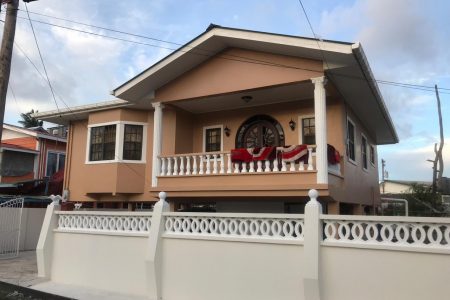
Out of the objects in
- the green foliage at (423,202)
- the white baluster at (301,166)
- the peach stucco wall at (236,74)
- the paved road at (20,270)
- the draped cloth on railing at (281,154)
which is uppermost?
the peach stucco wall at (236,74)

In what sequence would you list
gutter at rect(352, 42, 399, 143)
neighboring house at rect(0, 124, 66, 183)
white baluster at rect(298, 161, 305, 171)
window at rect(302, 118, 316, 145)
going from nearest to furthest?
gutter at rect(352, 42, 399, 143), white baluster at rect(298, 161, 305, 171), window at rect(302, 118, 316, 145), neighboring house at rect(0, 124, 66, 183)

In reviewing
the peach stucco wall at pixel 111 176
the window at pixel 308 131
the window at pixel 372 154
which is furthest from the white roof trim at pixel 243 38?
the window at pixel 372 154

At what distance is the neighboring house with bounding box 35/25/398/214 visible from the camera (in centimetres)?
1108

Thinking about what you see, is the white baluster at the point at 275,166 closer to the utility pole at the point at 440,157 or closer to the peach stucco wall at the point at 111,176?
the peach stucco wall at the point at 111,176

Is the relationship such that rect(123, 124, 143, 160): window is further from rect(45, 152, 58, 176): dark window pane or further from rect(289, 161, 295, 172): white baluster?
rect(45, 152, 58, 176): dark window pane

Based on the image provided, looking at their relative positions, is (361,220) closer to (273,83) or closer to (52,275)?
(273,83)

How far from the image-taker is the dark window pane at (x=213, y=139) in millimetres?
14820

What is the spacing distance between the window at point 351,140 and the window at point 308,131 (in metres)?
1.18

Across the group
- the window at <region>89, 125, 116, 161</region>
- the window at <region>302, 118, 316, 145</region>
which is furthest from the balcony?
the window at <region>89, 125, 116, 161</region>

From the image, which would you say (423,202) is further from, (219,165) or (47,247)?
(47,247)

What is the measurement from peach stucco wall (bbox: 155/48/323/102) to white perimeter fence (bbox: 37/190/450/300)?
4.75 metres

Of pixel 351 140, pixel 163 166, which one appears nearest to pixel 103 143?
pixel 163 166

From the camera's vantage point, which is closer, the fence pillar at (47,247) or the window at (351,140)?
the fence pillar at (47,247)

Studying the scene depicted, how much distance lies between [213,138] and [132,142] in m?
2.95
